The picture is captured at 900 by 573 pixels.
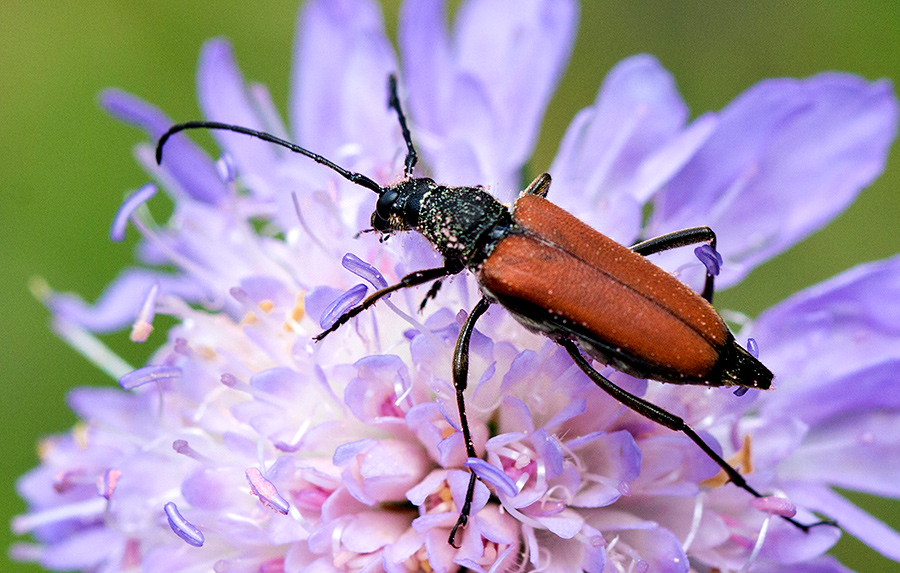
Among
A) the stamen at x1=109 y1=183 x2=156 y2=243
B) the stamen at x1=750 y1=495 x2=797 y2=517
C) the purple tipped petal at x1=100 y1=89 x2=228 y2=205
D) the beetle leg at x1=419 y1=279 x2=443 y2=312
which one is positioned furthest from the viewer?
the purple tipped petal at x1=100 y1=89 x2=228 y2=205

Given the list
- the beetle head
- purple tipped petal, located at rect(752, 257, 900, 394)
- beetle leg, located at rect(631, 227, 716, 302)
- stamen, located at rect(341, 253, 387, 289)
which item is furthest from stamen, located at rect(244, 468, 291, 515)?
purple tipped petal, located at rect(752, 257, 900, 394)

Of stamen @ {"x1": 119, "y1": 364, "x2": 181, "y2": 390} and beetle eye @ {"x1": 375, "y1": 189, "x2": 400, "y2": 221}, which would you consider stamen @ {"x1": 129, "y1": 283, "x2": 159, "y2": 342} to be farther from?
beetle eye @ {"x1": 375, "y1": 189, "x2": 400, "y2": 221}

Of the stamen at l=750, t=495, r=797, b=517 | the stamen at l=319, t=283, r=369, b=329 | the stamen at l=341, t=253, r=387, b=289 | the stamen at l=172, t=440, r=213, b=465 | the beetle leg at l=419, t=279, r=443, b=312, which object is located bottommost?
the stamen at l=172, t=440, r=213, b=465

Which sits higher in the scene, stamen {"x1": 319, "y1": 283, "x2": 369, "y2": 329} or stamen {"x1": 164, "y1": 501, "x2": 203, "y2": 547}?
stamen {"x1": 319, "y1": 283, "x2": 369, "y2": 329}

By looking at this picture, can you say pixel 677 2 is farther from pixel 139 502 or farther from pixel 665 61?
pixel 139 502

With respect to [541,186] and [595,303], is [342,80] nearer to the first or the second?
[541,186]

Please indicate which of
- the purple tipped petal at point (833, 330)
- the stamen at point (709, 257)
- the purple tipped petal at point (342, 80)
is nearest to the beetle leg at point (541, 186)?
the stamen at point (709, 257)

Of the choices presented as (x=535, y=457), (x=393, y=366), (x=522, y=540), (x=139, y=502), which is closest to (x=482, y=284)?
(x=393, y=366)
